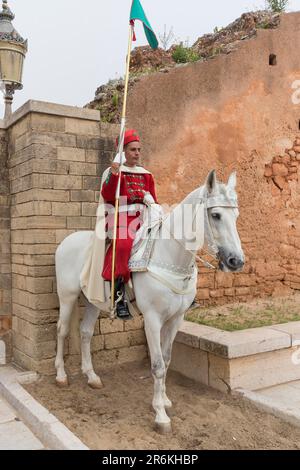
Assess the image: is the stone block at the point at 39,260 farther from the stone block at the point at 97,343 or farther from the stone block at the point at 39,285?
the stone block at the point at 97,343

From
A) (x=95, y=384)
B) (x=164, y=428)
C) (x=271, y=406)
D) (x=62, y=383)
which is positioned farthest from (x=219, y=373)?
(x=62, y=383)

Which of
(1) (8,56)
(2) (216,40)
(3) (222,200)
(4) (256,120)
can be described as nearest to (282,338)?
(3) (222,200)

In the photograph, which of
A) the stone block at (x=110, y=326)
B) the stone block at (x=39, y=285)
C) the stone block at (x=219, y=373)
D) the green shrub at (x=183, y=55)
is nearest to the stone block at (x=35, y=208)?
the stone block at (x=39, y=285)

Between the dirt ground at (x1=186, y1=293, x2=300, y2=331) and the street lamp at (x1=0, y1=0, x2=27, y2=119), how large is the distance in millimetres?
3699

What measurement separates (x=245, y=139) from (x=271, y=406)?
434 centimetres

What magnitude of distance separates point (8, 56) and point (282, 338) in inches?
189

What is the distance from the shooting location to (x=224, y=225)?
283 cm

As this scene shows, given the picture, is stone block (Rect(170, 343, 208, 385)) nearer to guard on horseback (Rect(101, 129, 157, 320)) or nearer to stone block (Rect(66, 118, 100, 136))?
guard on horseback (Rect(101, 129, 157, 320))

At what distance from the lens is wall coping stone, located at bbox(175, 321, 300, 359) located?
3990 millimetres

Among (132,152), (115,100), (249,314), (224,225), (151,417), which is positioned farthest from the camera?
(115,100)

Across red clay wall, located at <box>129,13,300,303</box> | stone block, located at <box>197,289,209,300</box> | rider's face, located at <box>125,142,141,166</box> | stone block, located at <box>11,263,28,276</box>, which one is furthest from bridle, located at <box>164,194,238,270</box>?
stone block, located at <box>197,289,209,300</box>

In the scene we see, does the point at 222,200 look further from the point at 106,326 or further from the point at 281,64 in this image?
the point at 281,64

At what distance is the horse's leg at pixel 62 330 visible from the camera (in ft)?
13.8

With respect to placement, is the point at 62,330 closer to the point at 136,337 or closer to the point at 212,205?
the point at 136,337
